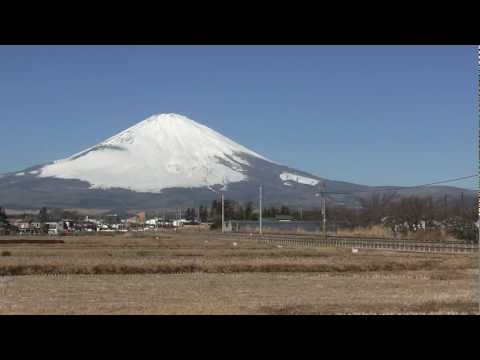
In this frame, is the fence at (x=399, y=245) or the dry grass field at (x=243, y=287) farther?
Answer: the fence at (x=399, y=245)

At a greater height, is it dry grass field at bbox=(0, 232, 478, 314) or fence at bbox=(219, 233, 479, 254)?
fence at bbox=(219, 233, 479, 254)

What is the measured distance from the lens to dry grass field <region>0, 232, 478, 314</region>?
→ 14923 millimetres

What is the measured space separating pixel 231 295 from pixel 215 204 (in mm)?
137826

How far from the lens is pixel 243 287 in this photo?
2162 cm

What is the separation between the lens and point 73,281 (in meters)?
23.9

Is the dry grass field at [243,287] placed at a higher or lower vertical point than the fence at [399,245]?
lower

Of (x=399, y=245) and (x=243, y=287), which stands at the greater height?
(x=399, y=245)

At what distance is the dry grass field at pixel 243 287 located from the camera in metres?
14.9

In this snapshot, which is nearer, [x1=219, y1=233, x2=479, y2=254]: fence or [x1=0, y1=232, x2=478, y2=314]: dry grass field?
[x1=0, y1=232, x2=478, y2=314]: dry grass field

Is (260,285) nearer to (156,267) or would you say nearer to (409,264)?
(156,267)
